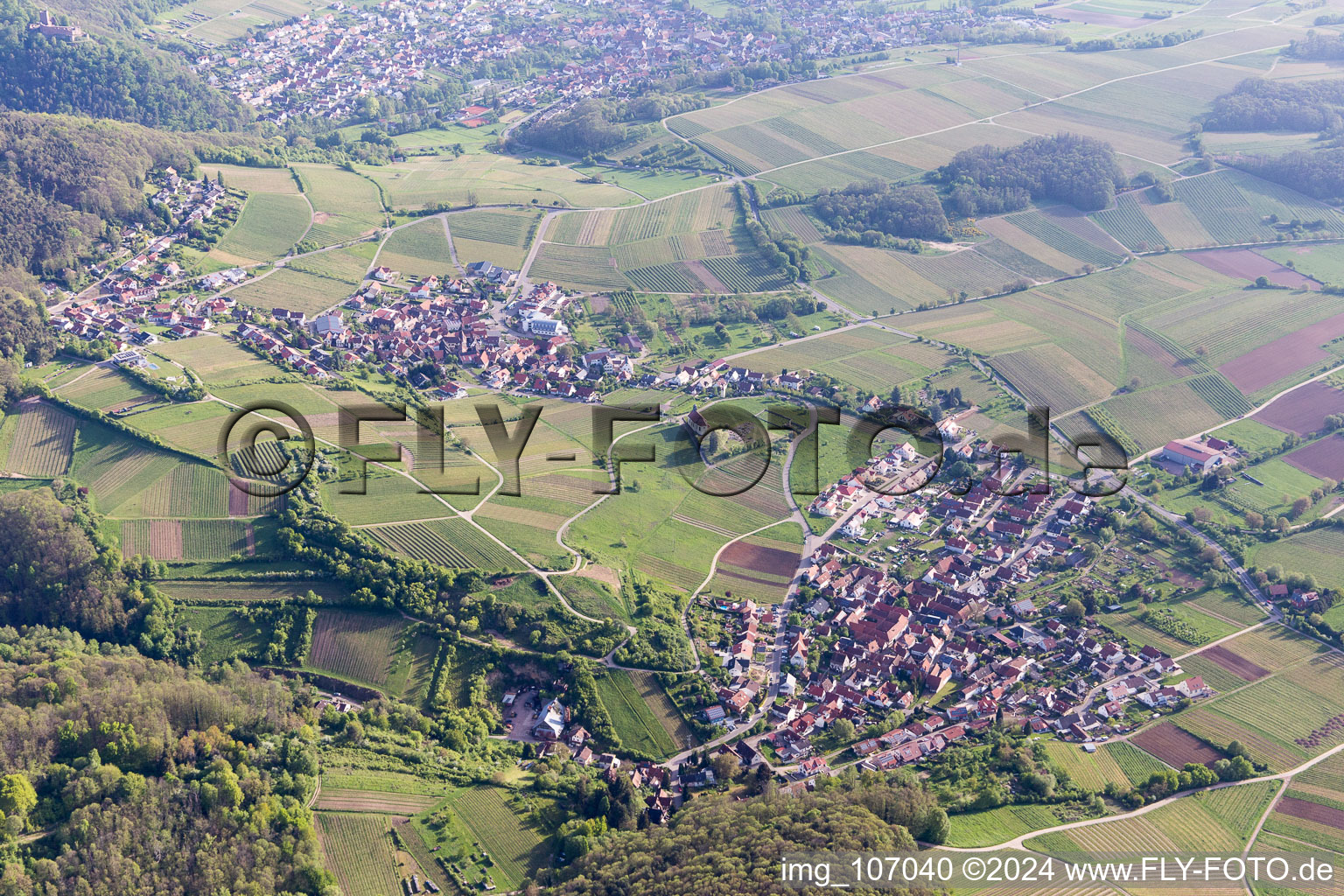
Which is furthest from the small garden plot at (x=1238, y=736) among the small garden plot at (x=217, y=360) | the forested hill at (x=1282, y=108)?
the forested hill at (x=1282, y=108)

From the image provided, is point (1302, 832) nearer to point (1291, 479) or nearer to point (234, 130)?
point (1291, 479)

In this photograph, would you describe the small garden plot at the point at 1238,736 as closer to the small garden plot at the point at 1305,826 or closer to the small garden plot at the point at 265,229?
the small garden plot at the point at 1305,826

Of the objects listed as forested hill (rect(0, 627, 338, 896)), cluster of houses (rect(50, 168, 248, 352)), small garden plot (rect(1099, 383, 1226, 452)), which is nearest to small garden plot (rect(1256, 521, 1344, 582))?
small garden plot (rect(1099, 383, 1226, 452))

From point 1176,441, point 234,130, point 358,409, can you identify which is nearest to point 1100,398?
point 1176,441

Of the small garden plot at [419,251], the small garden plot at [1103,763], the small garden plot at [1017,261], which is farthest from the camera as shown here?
the small garden plot at [1017,261]

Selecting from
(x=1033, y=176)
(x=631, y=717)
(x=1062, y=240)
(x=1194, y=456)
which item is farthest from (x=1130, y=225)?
(x=631, y=717)

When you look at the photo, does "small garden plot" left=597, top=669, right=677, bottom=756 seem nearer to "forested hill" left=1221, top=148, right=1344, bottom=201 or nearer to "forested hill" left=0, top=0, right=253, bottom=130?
"forested hill" left=1221, top=148, right=1344, bottom=201
